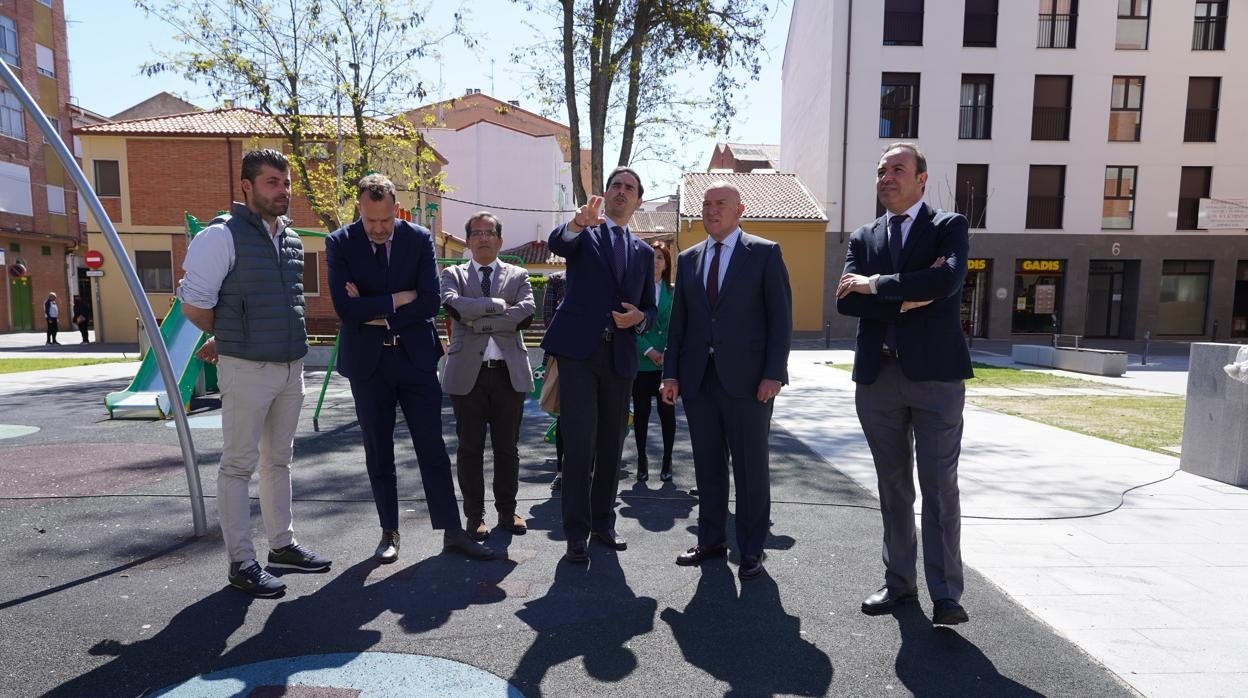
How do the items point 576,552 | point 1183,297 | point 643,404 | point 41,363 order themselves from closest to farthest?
point 576,552, point 643,404, point 41,363, point 1183,297

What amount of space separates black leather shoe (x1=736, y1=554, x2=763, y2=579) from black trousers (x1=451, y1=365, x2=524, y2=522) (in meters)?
1.60

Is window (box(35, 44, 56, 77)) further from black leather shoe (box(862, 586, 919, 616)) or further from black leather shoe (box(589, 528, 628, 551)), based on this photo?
black leather shoe (box(862, 586, 919, 616))

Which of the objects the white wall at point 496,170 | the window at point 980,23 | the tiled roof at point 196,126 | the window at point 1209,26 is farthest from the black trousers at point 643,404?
the white wall at point 496,170

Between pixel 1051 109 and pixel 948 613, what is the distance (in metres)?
28.7

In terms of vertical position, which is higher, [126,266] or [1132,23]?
[1132,23]

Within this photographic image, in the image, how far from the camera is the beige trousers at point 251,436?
351cm

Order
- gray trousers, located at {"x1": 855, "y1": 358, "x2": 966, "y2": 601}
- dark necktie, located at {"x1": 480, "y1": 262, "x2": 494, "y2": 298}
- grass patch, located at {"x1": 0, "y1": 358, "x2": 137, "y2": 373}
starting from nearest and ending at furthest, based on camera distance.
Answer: gray trousers, located at {"x1": 855, "y1": 358, "x2": 966, "y2": 601} < dark necktie, located at {"x1": 480, "y1": 262, "x2": 494, "y2": 298} < grass patch, located at {"x1": 0, "y1": 358, "x2": 137, "y2": 373}

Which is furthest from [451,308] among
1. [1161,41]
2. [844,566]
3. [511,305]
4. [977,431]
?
[1161,41]

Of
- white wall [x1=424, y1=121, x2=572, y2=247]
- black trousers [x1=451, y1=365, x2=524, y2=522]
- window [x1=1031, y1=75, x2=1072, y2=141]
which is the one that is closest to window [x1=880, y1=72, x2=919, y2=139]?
window [x1=1031, y1=75, x2=1072, y2=141]

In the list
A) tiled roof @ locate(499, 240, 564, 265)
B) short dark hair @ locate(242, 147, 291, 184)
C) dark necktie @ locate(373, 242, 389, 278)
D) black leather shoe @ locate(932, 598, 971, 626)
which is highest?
tiled roof @ locate(499, 240, 564, 265)

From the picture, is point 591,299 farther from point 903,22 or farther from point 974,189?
Answer: point 903,22

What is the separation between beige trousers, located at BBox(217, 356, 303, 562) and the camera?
3512mm

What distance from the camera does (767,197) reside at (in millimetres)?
28422

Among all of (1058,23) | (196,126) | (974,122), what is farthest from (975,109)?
(196,126)
